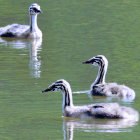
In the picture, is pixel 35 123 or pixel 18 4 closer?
pixel 35 123

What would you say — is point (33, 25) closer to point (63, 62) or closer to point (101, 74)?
point (63, 62)

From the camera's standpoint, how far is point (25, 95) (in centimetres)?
1789

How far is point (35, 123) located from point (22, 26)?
49.2 ft

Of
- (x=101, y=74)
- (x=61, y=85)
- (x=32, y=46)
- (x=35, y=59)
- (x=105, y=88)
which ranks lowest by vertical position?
(x=32, y=46)

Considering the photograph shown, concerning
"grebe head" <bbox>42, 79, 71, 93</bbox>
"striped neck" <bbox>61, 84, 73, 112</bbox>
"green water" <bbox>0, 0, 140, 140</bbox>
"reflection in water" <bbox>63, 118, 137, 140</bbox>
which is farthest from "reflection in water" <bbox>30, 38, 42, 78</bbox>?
"reflection in water" <bbox>63, 118, 137, 140</bbox>

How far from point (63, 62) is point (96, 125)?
7.49m

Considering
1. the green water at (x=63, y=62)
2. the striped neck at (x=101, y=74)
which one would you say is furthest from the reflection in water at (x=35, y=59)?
the striped neck at (x=101, y=74)

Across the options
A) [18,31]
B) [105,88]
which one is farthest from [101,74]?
[18,31]

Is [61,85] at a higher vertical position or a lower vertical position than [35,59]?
higher

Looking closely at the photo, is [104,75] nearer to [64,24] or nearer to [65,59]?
[65,59]

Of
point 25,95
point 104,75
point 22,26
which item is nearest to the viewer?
point 25,95

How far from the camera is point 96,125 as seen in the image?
15633mm

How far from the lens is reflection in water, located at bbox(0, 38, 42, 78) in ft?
72.0

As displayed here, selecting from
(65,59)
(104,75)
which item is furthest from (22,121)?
(65,59)
